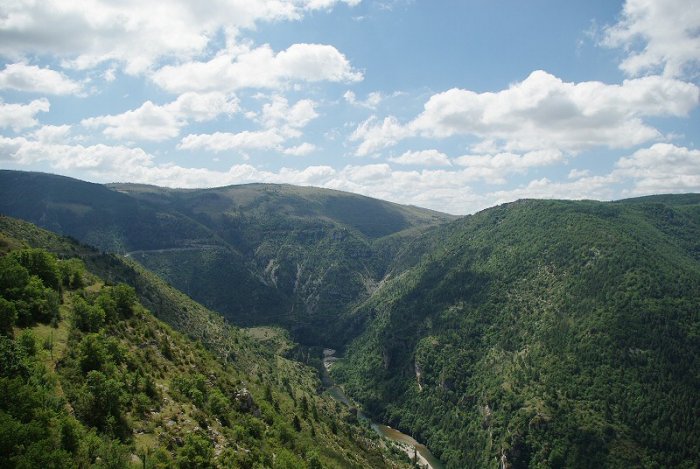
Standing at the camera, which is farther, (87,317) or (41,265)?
(41,265)

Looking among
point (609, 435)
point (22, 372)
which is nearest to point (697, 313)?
point (609, 435)

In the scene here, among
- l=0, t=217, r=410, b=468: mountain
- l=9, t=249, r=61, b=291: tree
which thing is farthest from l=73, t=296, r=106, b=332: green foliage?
l=9, t=249, r=61, b=291: tree

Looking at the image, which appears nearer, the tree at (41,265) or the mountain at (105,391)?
the mountain at (105,391)

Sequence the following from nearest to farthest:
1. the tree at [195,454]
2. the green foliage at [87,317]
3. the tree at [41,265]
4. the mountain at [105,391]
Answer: the mountain at [105,391] → the tree at [195,454] → the green foliage at [87,317] → the tree at [41,265]

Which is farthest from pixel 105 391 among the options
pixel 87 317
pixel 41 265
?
pixel 41 265

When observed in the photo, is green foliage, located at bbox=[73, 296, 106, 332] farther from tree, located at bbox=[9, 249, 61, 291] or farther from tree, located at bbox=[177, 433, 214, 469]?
tree, located at bbox=[177, 433, 214, 469]

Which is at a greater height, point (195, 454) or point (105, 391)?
point (105, 391)

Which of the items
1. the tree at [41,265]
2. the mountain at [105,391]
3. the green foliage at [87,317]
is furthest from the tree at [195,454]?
the tree at [41,265]

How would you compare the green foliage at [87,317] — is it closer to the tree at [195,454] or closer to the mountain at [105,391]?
the mountain at [105,391]

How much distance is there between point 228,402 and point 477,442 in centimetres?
15348

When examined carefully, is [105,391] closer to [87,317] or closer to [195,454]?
[195,454]

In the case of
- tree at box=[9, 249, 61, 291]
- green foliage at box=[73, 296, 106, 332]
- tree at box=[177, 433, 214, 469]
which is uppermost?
tree at box=[9, 249, 61, 291]

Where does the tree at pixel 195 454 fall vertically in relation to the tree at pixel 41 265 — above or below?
below

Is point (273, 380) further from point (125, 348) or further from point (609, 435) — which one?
point (609, 435)
